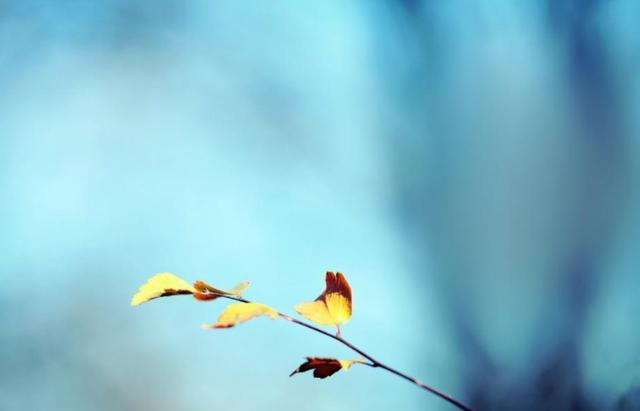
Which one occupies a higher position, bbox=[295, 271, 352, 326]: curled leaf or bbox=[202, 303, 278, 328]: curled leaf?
bbox=[295, 271, 352, 326]: curled leaf

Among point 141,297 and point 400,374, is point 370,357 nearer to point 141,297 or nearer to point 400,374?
point 400,374

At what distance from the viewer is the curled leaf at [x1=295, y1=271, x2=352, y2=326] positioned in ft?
1.00

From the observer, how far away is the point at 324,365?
278mm

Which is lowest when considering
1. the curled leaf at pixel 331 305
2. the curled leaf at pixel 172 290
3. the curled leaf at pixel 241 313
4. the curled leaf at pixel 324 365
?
the curled leaf at pixel 324 365

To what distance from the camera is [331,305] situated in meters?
0.31

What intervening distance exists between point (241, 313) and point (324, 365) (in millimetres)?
52

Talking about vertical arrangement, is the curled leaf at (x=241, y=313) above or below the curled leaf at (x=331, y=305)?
below

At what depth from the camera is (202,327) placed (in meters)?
0.25

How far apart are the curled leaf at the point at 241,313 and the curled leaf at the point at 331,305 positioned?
42mm

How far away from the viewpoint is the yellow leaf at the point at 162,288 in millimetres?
293

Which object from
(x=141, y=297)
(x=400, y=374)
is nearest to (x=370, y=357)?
(x=400, y=374)

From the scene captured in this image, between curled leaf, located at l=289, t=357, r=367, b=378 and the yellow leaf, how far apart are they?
7cm

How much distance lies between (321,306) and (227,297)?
5cm

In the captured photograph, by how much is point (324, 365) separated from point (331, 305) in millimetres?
40
